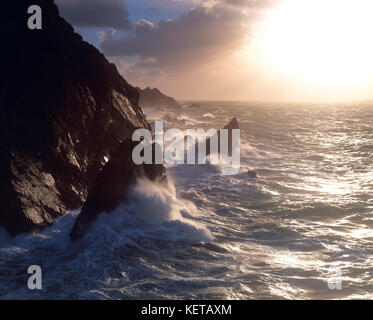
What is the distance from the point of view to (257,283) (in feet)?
38.8

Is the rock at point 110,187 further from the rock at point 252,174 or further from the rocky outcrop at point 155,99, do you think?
the rocky outcrop at point 155,99

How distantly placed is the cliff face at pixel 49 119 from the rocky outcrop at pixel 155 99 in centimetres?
12464

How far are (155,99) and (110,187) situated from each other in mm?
144129

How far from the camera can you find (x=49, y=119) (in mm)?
19422

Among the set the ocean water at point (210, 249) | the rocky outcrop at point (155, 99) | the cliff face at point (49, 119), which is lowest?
the ocean water at point (210, 249)

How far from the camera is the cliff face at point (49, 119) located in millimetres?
16562

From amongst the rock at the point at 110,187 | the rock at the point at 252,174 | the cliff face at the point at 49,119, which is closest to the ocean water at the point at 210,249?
the rock at the point at 110,187

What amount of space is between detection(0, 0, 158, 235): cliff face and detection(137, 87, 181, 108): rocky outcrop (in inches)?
4907

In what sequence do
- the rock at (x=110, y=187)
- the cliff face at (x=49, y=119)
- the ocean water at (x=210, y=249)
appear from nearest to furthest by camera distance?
the ocean water at (x=210, y=249), the rock at (x=110, y=187), the cliff face at (x=49, y=119)

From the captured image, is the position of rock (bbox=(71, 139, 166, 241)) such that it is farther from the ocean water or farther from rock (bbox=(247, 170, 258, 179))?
rock (bbox=(247, 170, 258, 179))

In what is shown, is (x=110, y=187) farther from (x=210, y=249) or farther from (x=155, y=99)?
(x=155, y=99)

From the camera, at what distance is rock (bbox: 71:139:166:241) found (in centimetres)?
1581

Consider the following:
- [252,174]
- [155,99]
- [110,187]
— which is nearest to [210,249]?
[110,187]
